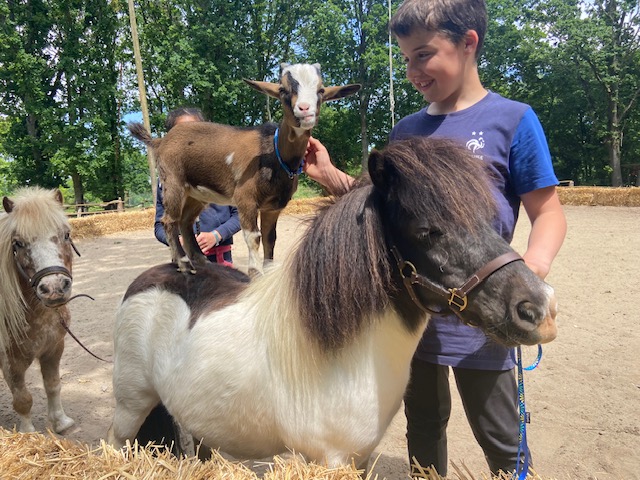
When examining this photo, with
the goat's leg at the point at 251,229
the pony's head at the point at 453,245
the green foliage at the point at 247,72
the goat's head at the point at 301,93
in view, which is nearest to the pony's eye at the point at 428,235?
the pony's head at the point at 453,245

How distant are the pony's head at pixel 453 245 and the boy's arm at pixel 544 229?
1.15 ft

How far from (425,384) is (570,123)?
38.5 meters

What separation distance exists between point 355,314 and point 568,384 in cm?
404

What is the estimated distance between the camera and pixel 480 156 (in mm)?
1794

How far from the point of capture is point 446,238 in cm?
145

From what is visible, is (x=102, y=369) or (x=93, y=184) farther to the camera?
(x=93, y=184)

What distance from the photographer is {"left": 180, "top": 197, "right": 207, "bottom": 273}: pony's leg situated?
9.30ft

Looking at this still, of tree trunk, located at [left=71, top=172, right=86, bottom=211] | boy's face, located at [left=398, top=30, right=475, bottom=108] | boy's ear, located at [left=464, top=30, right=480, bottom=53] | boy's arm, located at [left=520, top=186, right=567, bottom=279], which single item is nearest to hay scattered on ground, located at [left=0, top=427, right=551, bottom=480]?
boy's arm, located at [left=520, top=186, right=567, bottom=279]

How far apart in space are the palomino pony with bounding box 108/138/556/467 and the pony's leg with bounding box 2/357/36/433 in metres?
2.07

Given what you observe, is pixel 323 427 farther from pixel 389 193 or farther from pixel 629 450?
pixel 629 450

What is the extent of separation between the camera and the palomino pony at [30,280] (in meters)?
3.01

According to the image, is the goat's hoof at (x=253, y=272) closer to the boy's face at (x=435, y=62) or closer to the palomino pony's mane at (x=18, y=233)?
the boy's face at (x=435, y=62)

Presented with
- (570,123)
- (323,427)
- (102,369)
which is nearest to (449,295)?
(323,427)

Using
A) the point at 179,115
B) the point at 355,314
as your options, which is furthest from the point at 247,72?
the point at 355,314
